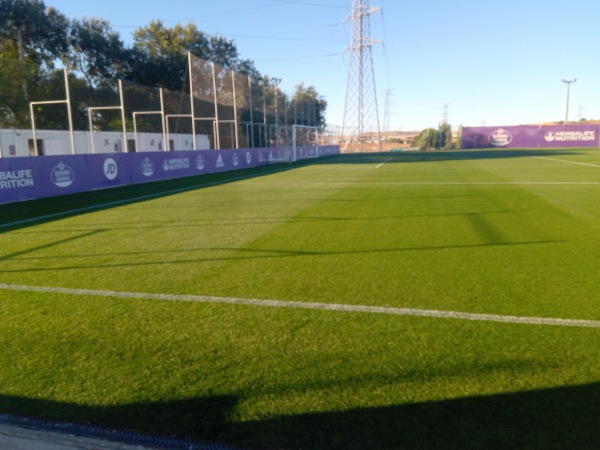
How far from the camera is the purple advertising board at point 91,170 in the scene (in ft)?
43.0

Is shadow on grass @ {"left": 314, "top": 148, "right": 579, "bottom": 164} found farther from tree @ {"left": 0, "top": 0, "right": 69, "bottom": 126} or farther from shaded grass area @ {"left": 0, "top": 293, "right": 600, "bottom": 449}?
shaded grass area @ {"left": 0, "top": 293, "right": 600, "bottom": 449}

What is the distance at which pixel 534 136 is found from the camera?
63.1 m

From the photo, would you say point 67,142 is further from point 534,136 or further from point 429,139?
point 429,139

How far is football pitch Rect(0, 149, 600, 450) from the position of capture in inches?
108

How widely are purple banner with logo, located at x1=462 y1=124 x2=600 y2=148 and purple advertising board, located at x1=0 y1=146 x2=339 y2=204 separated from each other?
50.7 m

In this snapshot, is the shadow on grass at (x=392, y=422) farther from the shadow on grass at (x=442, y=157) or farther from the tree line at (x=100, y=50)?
the shadow on grass at (x=442, y=157)

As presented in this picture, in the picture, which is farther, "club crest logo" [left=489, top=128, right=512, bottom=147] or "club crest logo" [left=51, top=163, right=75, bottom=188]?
"club crest logo" [left=489, top=128, right=512, bottom=147]

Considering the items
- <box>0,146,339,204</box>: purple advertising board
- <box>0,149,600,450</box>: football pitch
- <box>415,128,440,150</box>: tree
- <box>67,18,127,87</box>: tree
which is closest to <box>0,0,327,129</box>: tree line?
<box>67,18,127,87</box>: tree

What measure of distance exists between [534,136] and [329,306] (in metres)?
67.6

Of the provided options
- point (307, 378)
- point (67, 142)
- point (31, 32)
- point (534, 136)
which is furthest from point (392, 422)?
point (534, 136)

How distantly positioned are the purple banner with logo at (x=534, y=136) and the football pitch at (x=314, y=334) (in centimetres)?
6187

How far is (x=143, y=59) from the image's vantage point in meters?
47.5

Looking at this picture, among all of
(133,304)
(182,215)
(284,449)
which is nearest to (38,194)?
(182,215)

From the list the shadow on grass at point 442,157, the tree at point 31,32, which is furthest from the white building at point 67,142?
the shadow on grass at point 442,157
